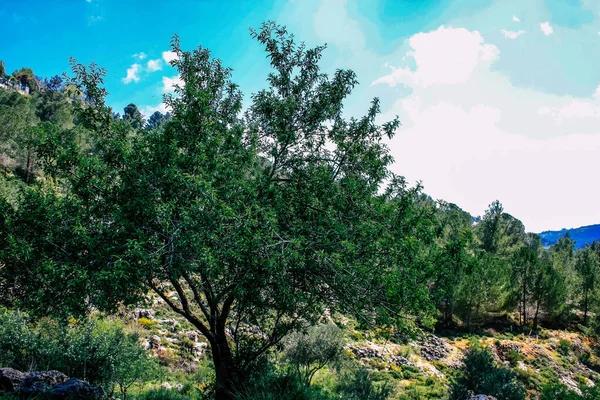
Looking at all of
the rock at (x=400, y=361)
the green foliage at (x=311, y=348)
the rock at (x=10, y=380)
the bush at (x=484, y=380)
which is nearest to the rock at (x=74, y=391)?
the rock at (x=10, y=380)

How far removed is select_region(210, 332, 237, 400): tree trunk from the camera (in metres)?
10.1

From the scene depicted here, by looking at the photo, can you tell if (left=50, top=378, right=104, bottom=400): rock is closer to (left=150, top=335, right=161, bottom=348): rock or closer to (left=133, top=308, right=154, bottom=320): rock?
(left=150, top=335, right=161, bottom=348): rock

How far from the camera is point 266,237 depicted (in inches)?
279

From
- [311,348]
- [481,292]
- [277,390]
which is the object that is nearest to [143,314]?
[311,348]

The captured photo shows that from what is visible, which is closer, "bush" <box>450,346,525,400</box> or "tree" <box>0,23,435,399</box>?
"tree" <box>0,23,435,399</box>

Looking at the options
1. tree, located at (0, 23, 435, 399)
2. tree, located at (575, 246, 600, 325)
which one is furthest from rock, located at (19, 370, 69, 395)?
tree, located at (575, 246, 600, 325)

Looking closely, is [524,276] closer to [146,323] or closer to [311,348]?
[311,348]

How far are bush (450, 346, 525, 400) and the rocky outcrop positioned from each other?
18345 mm

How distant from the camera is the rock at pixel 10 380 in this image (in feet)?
35.1

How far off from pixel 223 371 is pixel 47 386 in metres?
5.53

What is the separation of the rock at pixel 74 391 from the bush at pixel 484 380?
18.2 m

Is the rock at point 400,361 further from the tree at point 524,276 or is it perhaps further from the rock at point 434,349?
the tree at point 524,276

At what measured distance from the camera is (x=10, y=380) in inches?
431

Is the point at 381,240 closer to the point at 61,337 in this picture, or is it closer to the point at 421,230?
the point at 421,230
